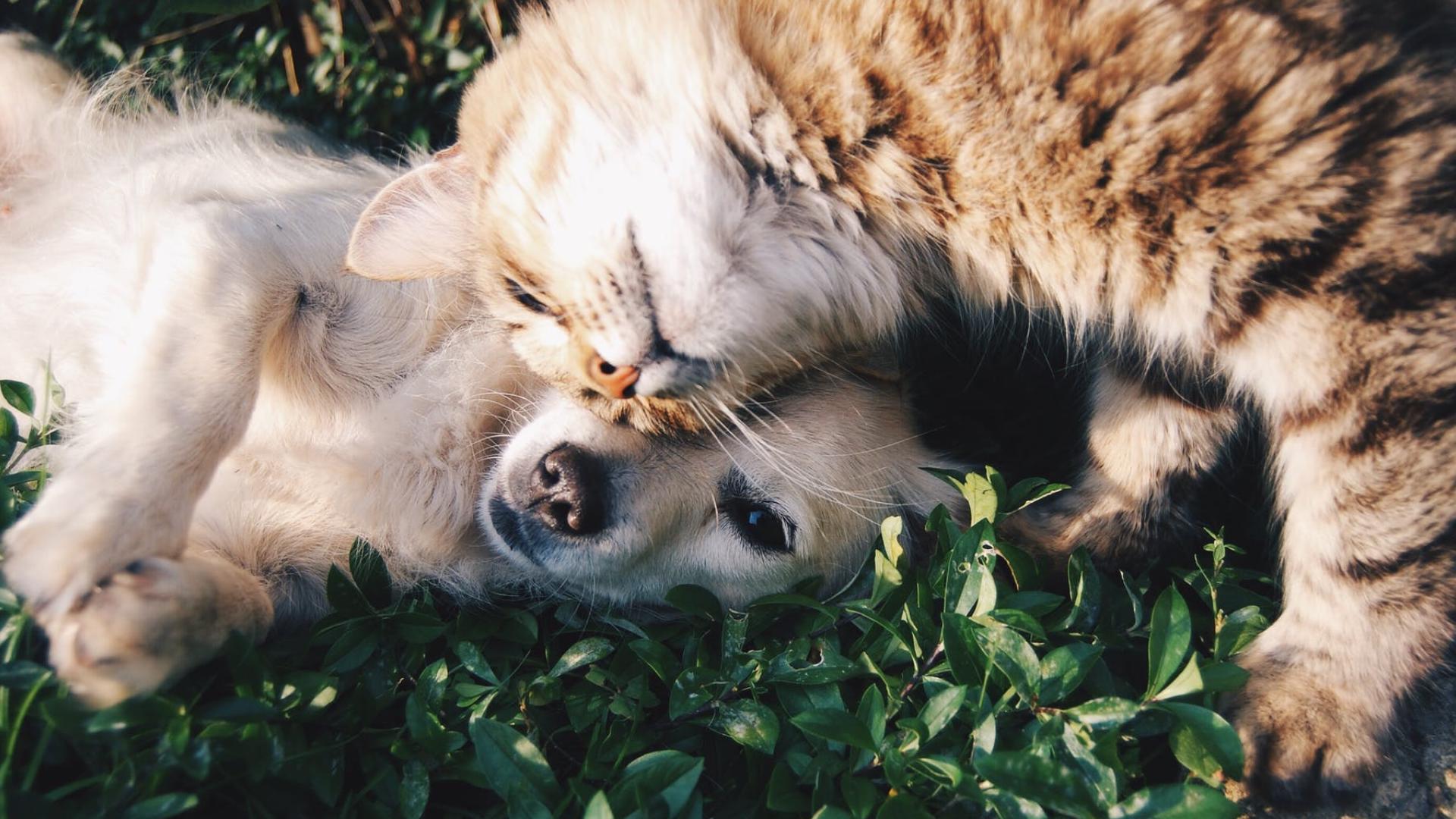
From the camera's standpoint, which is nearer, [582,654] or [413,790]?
[413,790]

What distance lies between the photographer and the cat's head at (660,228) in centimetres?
211

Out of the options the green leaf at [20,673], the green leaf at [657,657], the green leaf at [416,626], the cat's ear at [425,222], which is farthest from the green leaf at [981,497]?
the green leaf at [20,673]

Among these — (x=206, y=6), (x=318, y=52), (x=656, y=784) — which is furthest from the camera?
(x=318, y=52)

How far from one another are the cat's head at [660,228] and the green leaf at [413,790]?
833 mm

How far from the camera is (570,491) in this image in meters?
2.46

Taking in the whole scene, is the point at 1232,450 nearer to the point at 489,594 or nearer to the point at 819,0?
the point at 819,0

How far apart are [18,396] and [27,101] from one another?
1597mm

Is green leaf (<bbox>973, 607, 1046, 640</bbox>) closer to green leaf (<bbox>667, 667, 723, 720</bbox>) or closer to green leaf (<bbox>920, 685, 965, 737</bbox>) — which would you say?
green leaf (<bbox>920, 685, 965, 737</bbox>)

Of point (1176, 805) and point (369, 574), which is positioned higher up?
point (1176, 805)

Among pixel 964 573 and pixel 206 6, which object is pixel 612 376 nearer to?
pixel 964 573

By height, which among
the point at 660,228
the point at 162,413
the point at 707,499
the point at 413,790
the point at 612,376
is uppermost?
the point at 660,228

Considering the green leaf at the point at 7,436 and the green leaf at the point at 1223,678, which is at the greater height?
the green leaf at the point at 1223,678

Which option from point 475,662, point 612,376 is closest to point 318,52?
point 612,376

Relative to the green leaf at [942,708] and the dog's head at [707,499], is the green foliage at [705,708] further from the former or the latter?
the dog's head at [707,499]
